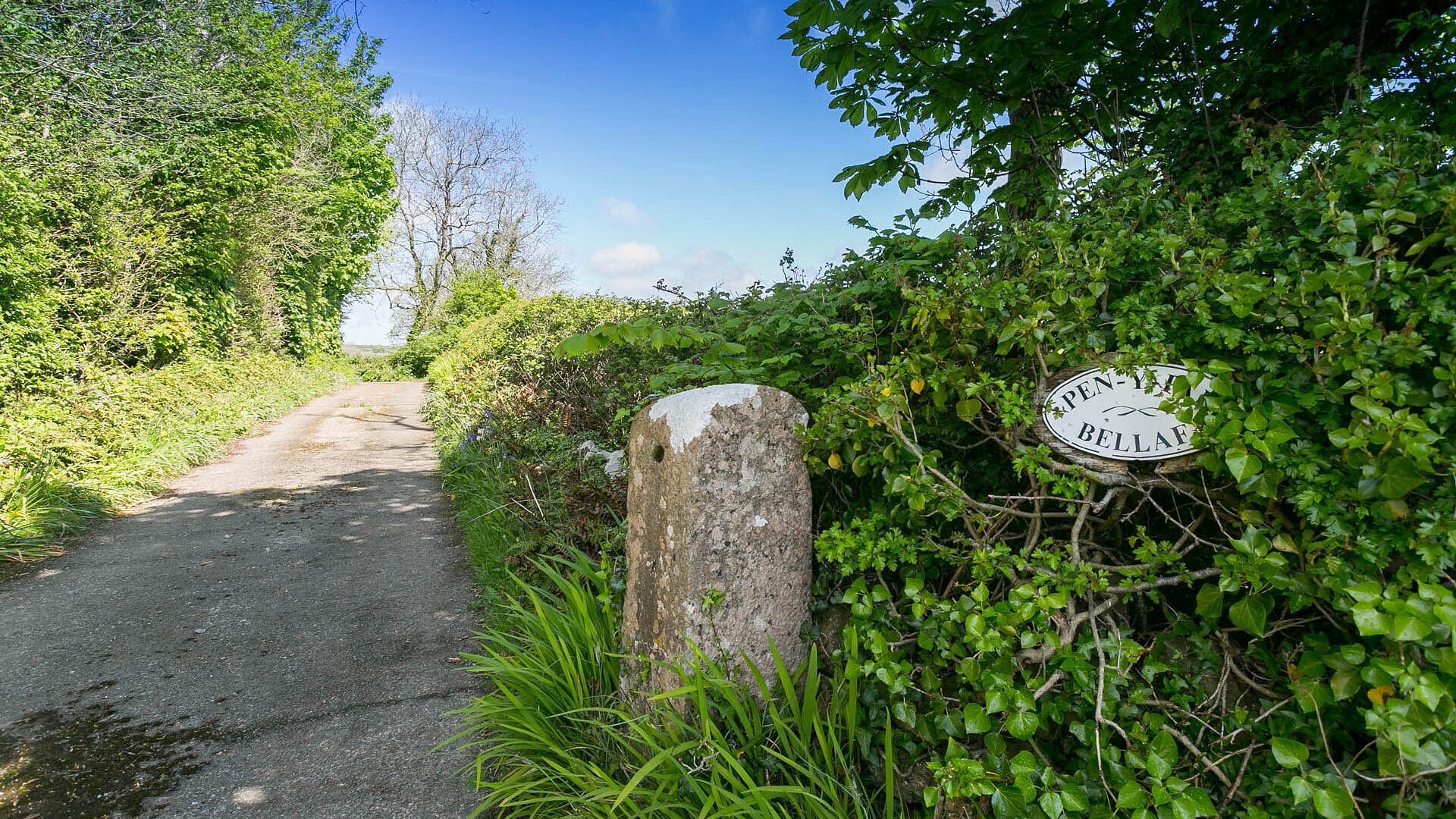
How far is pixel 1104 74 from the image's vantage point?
3.57 m

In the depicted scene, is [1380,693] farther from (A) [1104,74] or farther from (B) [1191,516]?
(A) [1104,74]

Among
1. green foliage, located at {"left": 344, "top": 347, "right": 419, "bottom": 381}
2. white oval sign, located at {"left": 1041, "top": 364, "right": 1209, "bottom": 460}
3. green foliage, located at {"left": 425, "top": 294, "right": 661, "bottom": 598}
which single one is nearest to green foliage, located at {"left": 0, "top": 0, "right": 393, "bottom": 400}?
green foliage, located at {"left": 425, "top": 294, "right": 661, "bottom": 598}

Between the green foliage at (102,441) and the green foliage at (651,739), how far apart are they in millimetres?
5299

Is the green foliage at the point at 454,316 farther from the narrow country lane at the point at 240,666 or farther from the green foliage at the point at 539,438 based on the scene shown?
the narrow country lane at the point at 240,666

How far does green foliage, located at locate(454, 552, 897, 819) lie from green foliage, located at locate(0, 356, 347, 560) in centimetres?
530

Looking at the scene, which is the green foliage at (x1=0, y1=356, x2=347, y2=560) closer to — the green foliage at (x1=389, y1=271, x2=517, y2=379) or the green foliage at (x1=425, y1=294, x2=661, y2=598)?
the green foliage at (x1=425, y1=294, x2=661, y2=598)

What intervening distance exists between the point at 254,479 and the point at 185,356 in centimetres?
511

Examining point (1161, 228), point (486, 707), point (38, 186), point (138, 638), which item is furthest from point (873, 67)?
point (38, 186)

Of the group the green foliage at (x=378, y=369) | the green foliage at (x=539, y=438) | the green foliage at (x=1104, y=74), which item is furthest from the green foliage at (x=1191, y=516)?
the green foliage at (x=378, y=369)

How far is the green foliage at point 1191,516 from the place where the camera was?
142cm

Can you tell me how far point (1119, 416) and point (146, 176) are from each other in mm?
13004

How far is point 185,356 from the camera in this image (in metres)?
11.4

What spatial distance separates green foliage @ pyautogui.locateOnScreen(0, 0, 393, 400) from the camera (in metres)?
7.82

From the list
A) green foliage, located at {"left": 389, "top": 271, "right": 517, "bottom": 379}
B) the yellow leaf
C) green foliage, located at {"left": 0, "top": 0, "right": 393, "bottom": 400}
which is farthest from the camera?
green foliage, located at {"left": 389, "top": 271, "right": 517, "bottom": 379}
